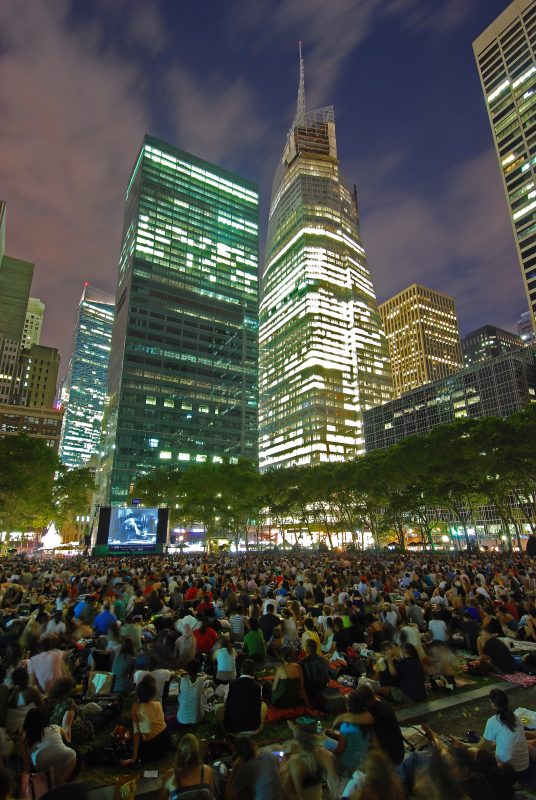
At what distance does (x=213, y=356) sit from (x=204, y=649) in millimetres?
127341

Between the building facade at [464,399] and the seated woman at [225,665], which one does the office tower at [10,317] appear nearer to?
the building facade at [464,399]

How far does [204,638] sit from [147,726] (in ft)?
15.5

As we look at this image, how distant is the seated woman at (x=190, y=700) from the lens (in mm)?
7688

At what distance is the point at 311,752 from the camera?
5.40 meters

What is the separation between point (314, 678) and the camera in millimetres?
A: 8336

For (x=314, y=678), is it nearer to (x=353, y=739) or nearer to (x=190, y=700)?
(x=190, y=700)

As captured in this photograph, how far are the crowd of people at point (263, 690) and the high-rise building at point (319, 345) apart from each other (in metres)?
139

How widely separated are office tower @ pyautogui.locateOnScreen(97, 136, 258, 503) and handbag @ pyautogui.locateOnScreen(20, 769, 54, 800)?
109 metres

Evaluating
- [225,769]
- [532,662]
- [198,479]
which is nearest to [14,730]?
[225,769]

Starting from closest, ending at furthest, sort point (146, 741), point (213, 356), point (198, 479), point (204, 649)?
point (146, 741) → point (204, 649) → point (198, 479) → point (213, 356)

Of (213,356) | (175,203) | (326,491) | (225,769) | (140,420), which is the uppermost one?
(175,203)

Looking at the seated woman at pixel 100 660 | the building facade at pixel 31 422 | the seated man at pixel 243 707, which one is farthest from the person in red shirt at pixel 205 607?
the building facade at pixel 31 422

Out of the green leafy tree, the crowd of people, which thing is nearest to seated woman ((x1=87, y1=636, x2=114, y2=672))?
the crowd of people

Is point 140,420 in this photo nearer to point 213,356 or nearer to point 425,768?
point 213,356
